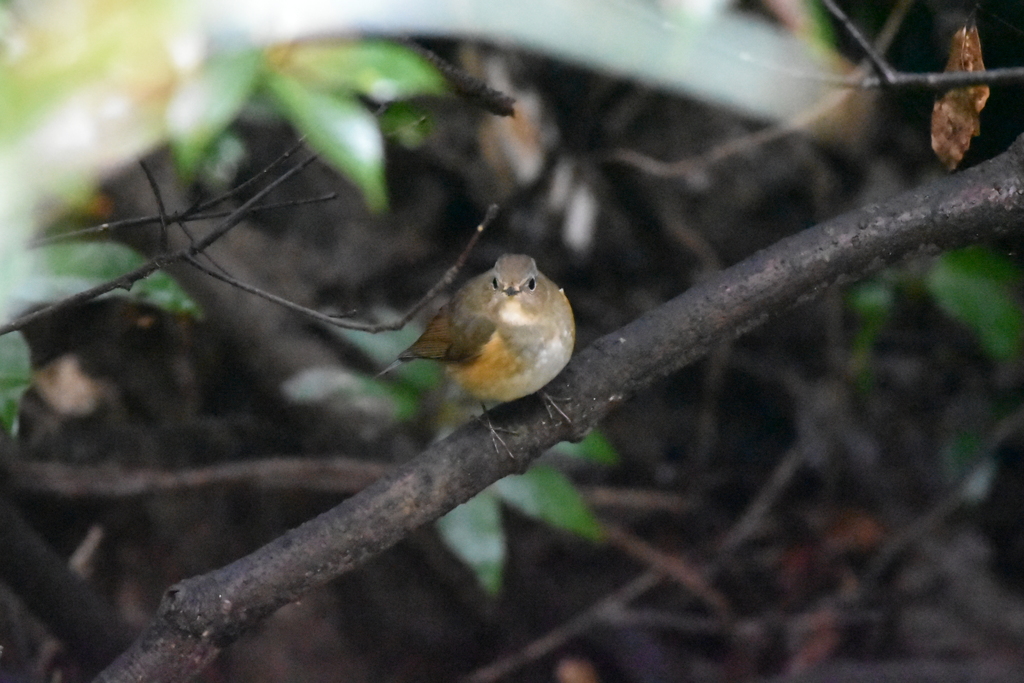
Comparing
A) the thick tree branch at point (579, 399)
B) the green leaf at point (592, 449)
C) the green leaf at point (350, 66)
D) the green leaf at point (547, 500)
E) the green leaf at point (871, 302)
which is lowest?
the green leaf at point (871, 302)

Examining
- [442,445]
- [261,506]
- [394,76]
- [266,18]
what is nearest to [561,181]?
[261,506]

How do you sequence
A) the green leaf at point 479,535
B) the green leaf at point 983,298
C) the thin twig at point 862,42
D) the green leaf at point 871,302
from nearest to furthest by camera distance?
the thin twig at point 862,42, the green leaf at point 479,535, the green leaf at point 983,298, the green leaf at point 871,302

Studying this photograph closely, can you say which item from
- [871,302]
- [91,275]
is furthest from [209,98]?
[871,302]

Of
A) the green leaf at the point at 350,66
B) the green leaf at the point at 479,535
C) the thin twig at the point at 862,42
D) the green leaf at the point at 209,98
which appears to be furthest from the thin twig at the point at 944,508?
the green leaf at the point at 209,98

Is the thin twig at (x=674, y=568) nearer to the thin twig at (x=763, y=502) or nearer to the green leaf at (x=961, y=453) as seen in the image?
the thin twig at (x=763, y=502)

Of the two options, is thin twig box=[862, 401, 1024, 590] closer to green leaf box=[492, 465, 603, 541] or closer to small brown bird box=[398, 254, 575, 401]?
green leaf box=[492, 465, 603, 541]

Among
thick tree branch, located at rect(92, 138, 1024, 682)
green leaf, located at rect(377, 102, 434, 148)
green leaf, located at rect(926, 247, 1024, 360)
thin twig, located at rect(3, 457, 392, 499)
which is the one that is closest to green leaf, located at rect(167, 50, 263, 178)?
green leaf, located at rect(377, 102, 434, 148)
